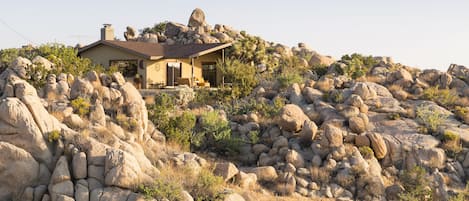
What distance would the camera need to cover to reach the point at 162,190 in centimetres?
1364

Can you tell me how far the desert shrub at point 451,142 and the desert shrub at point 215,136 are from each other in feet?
31.7

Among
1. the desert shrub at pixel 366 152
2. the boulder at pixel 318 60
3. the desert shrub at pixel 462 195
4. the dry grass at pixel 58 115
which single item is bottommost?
the desert shrub at pixel 462 195

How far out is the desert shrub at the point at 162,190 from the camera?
1349 cm

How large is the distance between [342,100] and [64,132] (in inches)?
581

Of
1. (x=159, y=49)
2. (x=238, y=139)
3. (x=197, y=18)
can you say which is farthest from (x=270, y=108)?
(x=197, y=18)

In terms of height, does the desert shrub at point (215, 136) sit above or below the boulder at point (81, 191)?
above

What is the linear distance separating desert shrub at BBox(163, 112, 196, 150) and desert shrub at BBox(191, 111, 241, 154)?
0.47 metres

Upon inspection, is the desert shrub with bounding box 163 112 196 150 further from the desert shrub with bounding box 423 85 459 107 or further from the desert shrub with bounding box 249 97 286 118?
→ the desert shrub with bounding box 423 85 459 107

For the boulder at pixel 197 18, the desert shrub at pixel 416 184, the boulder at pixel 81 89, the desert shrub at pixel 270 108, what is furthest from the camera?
the boulder at pixel 197 18

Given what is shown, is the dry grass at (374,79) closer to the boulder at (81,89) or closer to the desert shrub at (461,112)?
the desert shrub at (461,112)

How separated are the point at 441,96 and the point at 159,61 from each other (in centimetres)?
1820

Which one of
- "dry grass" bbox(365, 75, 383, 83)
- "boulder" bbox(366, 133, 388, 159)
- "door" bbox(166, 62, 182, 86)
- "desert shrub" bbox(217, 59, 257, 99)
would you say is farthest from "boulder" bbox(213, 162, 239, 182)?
"door" bbox(166, 62, 182, 86)

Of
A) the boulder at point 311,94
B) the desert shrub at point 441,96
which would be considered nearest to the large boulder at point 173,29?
the boulder at point 311,94

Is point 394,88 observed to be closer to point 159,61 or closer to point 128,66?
point 159,61
